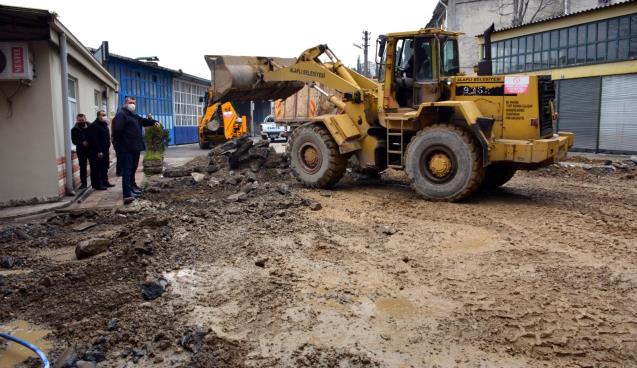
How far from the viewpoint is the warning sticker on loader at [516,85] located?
862 cm

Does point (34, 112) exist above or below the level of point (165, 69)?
below

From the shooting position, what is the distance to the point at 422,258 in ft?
20.0

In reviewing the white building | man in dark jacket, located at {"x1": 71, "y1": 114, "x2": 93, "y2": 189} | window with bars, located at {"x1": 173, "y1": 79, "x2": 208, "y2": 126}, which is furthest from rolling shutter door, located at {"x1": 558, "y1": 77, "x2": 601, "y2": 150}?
window with bars, located at {"x1": 173, "y1": 79, "x2": 208, "y2": 126}

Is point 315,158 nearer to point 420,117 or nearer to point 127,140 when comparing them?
point 420,117

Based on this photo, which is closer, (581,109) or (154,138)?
(154,138)

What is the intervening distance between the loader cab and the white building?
558 centimetres

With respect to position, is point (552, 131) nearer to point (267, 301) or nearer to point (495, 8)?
point (267, 301)

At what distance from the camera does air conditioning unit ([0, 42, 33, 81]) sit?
8.71 meters

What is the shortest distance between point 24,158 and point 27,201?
73cm

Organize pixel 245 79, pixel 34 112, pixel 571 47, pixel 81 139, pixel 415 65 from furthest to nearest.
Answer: pixel 571 47, pixel 245 79, pixel 81 139, pixel 415 65, pixel 34 112

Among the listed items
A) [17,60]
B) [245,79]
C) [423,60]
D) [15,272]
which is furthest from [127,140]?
[423,60]

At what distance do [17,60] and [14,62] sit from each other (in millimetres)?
55

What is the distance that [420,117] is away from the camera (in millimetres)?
9539

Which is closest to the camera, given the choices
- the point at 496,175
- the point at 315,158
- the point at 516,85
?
the point at 516,85
